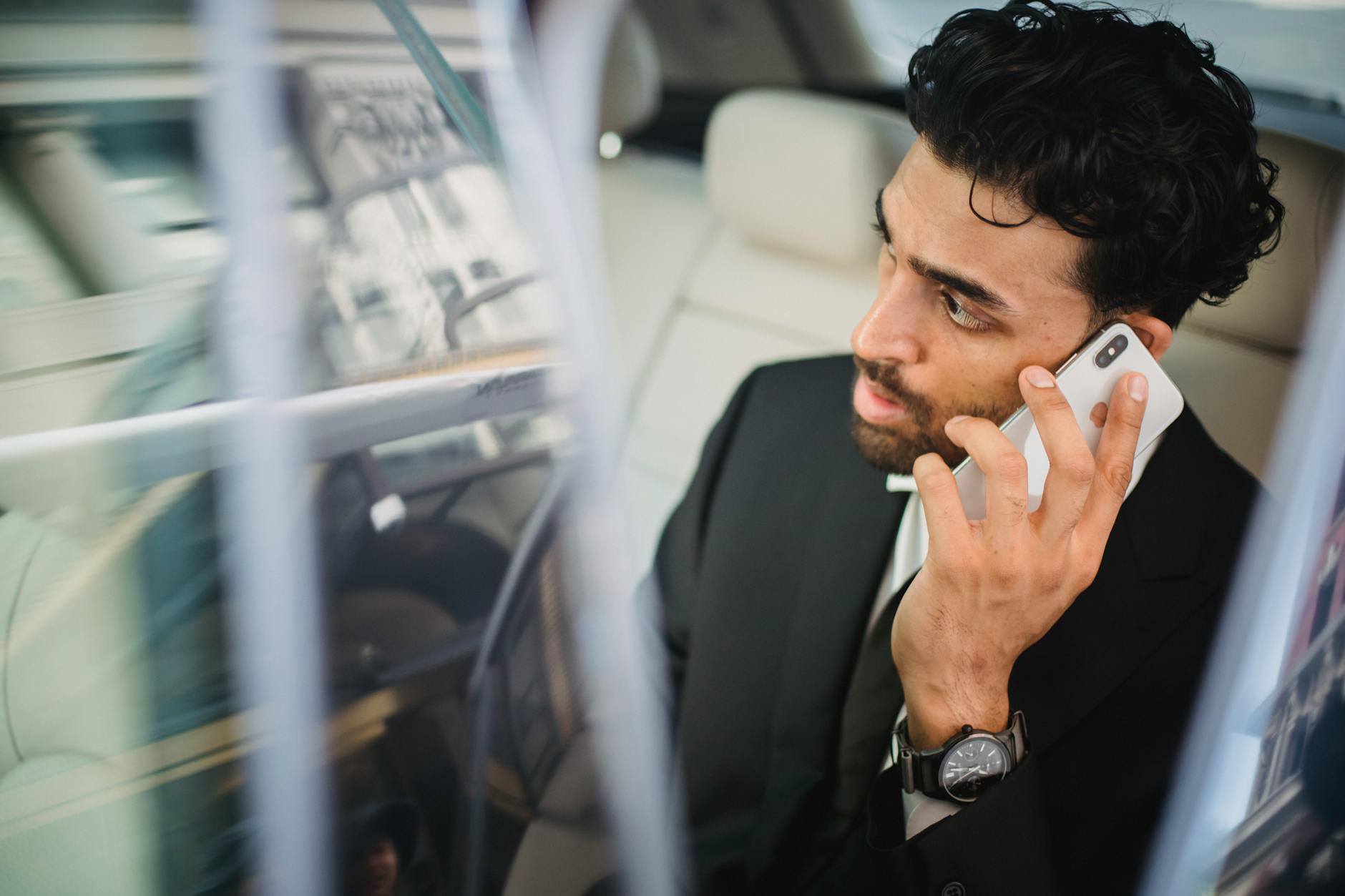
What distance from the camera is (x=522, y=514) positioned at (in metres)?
0.96

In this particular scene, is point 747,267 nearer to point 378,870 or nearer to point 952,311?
point 952,311

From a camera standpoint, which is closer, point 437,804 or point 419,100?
point 437,804

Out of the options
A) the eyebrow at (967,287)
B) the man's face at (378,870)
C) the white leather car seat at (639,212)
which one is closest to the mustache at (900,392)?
the eyebrow at (967,287)

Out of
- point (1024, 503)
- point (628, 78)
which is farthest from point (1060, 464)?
point (628, 78)

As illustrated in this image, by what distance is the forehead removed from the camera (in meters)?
0.70

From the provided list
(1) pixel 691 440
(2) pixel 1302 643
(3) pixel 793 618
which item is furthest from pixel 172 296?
(1) pixel 691 440

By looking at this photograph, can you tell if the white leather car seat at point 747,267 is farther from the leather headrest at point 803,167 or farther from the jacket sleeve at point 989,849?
the jacket sleeve at point 989,849

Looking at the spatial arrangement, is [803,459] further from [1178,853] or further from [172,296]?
[172,296]

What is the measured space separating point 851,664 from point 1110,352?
0.47 metres

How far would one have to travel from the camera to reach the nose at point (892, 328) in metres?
0.78

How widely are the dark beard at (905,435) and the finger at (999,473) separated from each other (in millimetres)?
70

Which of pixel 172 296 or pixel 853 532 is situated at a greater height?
pixel 172 296

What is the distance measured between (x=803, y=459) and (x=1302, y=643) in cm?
63

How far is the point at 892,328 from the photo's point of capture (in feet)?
2.59
